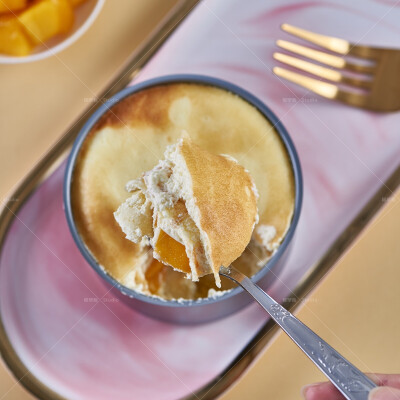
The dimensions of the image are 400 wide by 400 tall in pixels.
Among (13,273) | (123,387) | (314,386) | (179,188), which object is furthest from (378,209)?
(13,273)

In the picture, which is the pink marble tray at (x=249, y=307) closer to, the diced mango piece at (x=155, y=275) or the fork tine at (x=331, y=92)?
the fork tine at (x=331, y=92)

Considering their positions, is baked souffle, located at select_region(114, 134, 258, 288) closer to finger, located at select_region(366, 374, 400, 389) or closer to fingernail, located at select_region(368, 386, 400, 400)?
fingernail, located at select_region(368, 386, 400, 400)

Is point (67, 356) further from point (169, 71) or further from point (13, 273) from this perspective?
point (169, 71)

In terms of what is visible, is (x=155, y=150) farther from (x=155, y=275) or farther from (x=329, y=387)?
(x=329, y=387)

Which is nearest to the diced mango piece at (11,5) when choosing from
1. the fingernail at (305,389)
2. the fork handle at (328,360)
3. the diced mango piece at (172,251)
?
the diced mango piece at (172,251)

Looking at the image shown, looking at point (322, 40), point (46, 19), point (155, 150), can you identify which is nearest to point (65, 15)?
point (46, 19)
